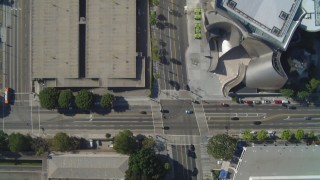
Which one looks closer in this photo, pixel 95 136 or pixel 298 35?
pixel 298 35

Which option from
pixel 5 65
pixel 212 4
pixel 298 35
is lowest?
pixel 5 65

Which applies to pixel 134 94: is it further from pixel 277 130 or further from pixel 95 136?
pixel 277 130

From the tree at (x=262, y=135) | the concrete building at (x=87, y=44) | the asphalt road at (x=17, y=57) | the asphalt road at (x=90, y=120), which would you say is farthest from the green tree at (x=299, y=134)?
the asphalt road at (x=17, y=57)

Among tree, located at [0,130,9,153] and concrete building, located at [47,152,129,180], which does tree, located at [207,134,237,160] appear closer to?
concrete building, located at [47,152,129,180]

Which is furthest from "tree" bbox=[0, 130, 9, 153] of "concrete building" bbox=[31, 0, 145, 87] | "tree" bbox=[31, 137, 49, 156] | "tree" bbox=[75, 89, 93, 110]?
"tree" bbox=[75, 89, 93, 110]

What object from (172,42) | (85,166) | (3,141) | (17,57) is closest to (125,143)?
(85,166)

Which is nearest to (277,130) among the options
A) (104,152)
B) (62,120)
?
(104,152)

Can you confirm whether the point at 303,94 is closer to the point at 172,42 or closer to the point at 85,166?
the point at 172,42
